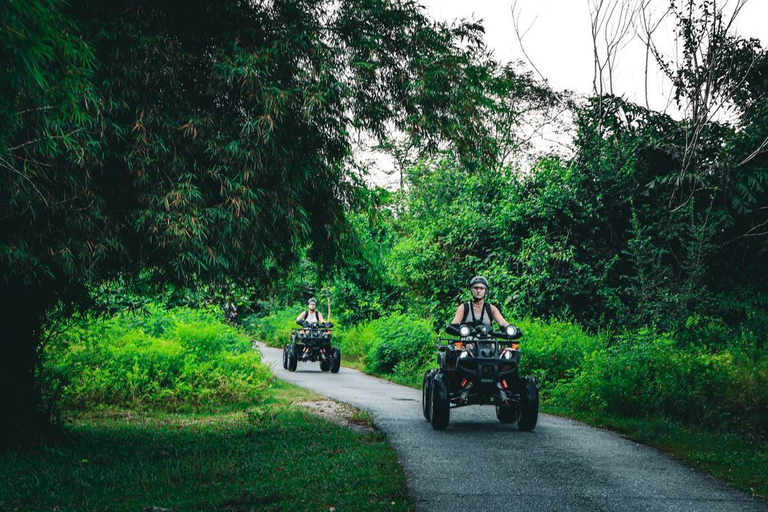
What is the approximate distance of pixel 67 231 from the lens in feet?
24.2

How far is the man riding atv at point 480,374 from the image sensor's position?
382 inches

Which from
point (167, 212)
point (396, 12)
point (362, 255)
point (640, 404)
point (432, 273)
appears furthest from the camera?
point (432, 273)

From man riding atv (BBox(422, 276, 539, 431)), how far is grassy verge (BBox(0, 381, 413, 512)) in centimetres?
111

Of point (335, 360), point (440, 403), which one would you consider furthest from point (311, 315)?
point (440, 403)

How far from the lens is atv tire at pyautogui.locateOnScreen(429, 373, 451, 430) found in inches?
390

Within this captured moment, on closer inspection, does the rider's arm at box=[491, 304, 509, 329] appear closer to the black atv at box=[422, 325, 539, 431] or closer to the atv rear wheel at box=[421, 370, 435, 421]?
the black atv at box=[422, 325, 539, 431]

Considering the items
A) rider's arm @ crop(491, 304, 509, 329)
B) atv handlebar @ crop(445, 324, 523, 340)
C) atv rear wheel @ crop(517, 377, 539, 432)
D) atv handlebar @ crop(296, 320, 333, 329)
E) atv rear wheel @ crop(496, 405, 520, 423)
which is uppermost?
atv handlebar @ crop(296, 320, 333, 329)

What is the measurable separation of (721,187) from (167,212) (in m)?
16.7

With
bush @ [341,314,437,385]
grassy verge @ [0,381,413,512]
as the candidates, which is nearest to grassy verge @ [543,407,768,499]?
grassy verge @ [0,381,413,512]

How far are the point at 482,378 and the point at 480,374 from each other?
6 centimetres

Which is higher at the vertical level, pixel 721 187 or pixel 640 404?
pixel 721 187

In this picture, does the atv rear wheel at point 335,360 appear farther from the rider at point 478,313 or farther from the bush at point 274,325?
the bush at point 274,325

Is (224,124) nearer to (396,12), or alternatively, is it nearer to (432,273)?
(396,12)

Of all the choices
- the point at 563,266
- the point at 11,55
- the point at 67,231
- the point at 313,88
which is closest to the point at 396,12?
the point at 313,88
